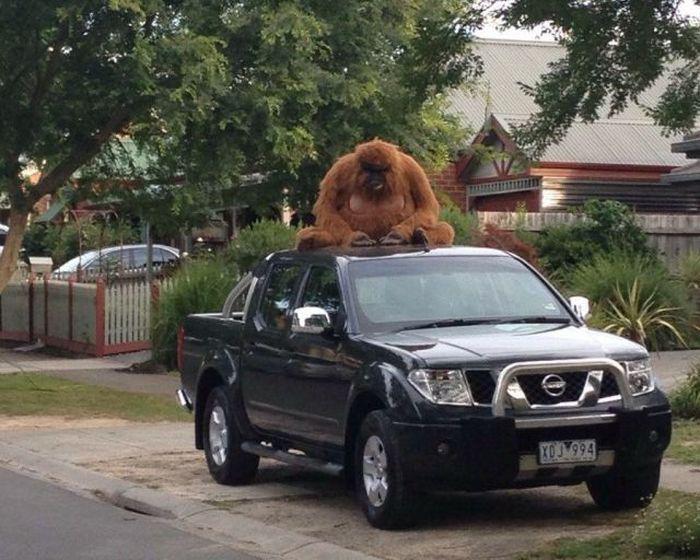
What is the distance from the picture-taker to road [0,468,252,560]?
31.4ft

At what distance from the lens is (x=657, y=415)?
32.2 feet

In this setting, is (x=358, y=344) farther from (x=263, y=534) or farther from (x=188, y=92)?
(x=188, y=92)

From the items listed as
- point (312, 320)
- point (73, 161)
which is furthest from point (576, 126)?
point (312, 320)

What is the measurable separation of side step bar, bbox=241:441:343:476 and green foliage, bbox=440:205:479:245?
9.06m

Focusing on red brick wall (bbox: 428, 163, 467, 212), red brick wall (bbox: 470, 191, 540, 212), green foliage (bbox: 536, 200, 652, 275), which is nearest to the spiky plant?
green foliage (bbox: 536, 200, 652, 275)

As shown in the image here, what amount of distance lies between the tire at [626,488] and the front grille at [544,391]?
2.10ft

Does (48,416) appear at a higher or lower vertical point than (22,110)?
lower

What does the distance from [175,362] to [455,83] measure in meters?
14.2

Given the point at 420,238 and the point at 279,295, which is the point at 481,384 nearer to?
the point at 279,295

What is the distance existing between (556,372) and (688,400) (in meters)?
5.66

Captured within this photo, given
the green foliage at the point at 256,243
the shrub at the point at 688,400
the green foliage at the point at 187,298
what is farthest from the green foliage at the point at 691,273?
the shrub at the point at 688,400

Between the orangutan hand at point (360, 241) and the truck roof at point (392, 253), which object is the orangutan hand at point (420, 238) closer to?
the orangutan hand at point (360, 241)

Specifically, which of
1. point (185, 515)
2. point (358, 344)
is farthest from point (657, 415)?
point (185, 515)

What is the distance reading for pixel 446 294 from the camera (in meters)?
10.8
